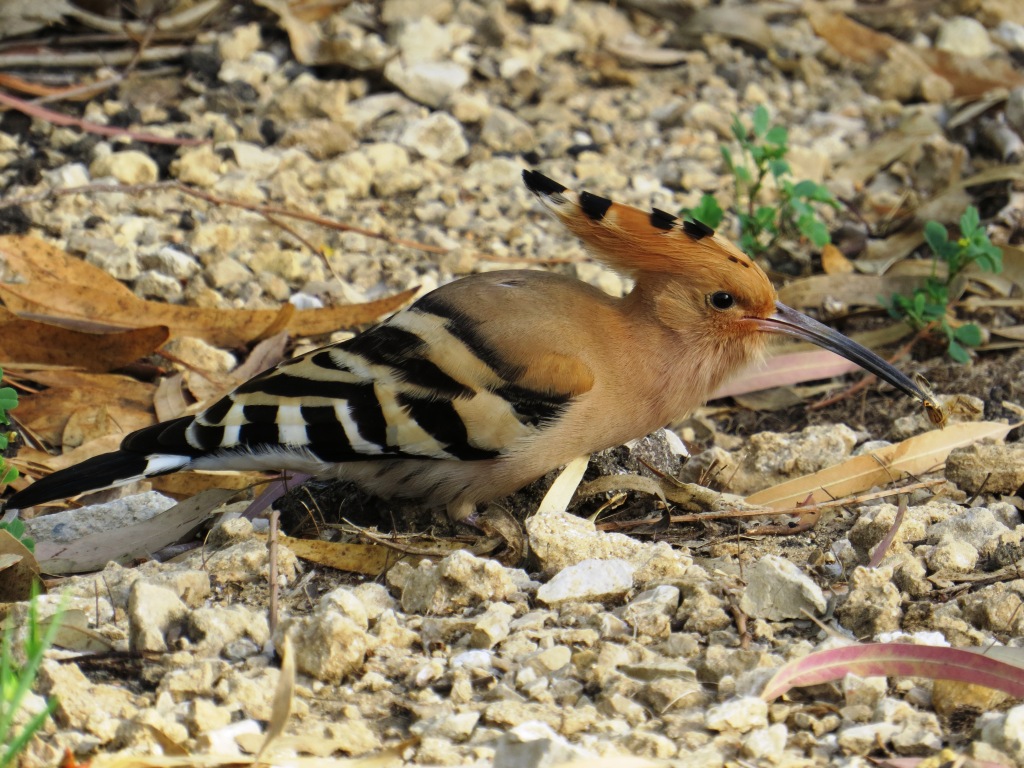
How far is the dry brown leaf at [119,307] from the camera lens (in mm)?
4340

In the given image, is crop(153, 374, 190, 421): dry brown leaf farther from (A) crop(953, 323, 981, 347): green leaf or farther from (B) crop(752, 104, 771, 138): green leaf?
(A) crop(953, 323, 981, 347): green leaf

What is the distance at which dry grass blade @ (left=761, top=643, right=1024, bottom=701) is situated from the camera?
2383 mm

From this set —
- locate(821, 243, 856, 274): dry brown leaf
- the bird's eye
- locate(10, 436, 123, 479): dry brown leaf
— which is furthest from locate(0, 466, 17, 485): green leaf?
locate(821, 243, 856, 274): dry brown leaf

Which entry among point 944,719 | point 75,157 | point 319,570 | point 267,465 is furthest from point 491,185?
point 944,719

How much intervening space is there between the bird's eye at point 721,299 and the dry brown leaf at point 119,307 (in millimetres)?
1203

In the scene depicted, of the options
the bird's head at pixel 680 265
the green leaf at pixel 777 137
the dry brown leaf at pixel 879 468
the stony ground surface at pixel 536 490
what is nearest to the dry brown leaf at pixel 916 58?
the stony ground surface at pixel 536 490

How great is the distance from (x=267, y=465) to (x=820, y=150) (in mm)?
3394

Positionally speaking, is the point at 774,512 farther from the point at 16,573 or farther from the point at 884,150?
the point at 884,150

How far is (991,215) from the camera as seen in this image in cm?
547

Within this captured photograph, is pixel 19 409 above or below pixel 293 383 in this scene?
below

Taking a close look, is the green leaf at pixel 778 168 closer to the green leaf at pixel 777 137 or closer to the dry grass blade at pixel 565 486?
the green leaf at pixel 777 137

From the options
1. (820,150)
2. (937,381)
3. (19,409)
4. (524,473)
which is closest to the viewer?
(524,473)

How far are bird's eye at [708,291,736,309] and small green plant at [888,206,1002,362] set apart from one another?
1.24m

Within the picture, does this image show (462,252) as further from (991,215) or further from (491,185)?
(991,215)
